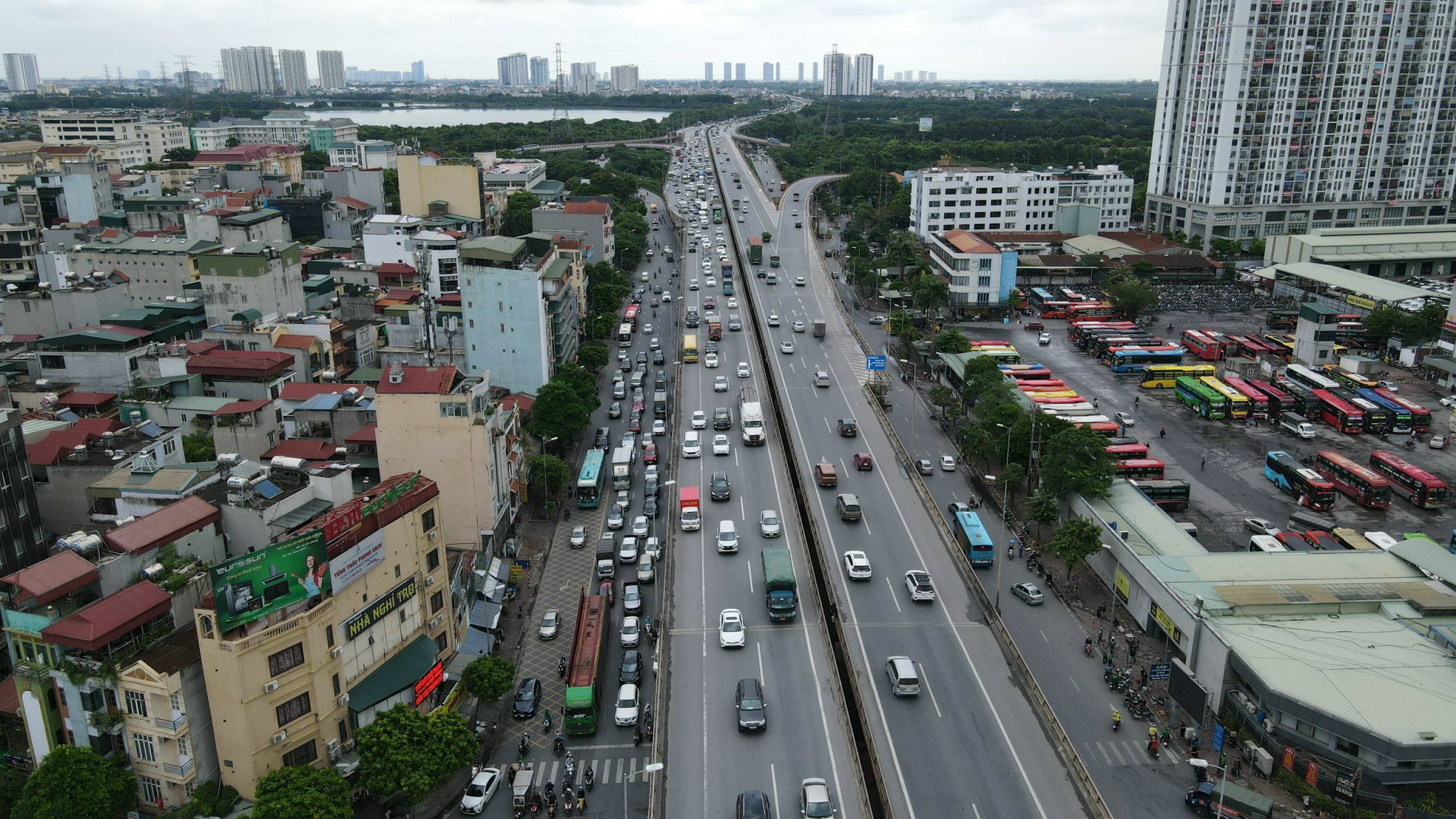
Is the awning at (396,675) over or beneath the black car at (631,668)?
over

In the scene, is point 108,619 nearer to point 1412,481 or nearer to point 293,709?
point 293,709

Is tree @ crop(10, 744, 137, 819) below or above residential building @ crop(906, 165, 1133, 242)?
below

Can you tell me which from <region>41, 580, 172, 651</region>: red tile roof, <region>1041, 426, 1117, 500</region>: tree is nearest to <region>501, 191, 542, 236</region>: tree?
<region>1041, 426, 1117, 500</region>: tree

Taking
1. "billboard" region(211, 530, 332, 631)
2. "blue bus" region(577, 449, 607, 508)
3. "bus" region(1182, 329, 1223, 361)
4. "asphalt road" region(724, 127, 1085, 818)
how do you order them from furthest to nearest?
"bus" region(1182, 329, 1223, 361) → "blue bus" region(577, 449, 607, 508) → "asphalt road" region(724, 127, 1085, 818) → "billboard" region(211, 530, 332, 631)

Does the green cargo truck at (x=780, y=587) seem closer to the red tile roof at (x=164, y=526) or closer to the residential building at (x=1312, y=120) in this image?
the red tile roof at (x=164, y=526)

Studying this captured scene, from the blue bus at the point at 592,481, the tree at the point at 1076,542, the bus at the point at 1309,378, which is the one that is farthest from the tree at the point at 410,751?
the bus at the point at 1309,378

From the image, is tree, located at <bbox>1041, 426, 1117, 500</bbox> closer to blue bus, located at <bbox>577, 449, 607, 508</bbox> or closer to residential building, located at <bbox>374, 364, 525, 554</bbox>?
blue bus, located at <bbox>577, 449, 607, 508</bbox>
